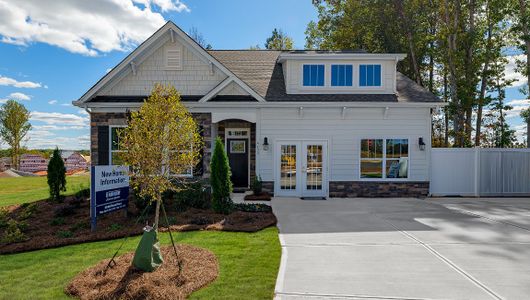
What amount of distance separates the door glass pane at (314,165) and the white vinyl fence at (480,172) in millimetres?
4911

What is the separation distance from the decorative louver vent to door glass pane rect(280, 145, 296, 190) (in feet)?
18.4

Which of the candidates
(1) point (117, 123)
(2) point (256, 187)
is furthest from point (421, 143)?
(1) point (117, 123)

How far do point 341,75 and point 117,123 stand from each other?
983 centimetres

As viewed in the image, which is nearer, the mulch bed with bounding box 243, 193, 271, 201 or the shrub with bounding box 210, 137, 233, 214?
the shrub with bounding box 210, 137, 233, 214

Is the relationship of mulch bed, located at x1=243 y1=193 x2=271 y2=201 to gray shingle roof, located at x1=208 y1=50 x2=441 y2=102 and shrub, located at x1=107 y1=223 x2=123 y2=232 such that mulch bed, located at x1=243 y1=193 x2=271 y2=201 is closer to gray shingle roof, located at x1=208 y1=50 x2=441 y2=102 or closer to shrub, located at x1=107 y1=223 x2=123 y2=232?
gray shingle roof, located at x1=208 y1=50 x2=441 y2=102

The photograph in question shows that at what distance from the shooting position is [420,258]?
612 centimetres

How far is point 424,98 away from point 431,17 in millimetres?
14610

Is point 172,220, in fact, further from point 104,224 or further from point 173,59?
point 173,59

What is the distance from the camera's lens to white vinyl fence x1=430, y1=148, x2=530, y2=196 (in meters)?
14.2

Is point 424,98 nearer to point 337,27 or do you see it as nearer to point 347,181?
point 347,181

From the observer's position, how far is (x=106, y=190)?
333 inches

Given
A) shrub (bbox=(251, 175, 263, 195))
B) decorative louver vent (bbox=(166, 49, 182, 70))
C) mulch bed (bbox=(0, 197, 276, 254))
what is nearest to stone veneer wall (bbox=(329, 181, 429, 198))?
shrub (bbox=(251, 175, 263, 195))

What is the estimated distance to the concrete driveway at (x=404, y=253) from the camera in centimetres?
484

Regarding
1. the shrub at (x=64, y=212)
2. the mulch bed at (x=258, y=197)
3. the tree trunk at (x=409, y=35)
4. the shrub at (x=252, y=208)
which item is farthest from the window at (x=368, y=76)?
the shrub at (x=64, y=212)
